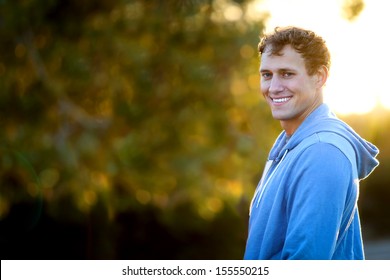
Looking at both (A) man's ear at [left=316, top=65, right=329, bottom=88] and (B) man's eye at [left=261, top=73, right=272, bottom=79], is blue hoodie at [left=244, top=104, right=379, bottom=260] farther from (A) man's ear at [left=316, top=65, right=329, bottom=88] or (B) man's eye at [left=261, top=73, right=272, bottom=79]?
(B) man's eye at [left=261, top=73, right=272, bottom=79]

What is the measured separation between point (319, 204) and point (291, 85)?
451 millimetres

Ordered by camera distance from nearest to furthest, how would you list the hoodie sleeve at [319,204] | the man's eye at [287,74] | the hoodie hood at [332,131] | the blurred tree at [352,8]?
the hoodie sleeve at [319,204] < the hoodie hood at [332,131] < the man's eye at [287,74] < the blurred tree at [352,8]

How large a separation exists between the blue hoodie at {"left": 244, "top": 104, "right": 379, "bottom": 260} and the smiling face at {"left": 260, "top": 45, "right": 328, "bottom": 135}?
52 millimetres

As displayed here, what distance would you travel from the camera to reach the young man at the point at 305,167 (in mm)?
1676

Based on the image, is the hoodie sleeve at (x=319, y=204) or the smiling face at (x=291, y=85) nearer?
the hoodie sleeve at (x=319, y=204)

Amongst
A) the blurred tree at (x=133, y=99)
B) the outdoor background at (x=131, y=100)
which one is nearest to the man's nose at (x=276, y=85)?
the outdoor background at (x=131, y=100)

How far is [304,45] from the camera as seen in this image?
76.4 inches

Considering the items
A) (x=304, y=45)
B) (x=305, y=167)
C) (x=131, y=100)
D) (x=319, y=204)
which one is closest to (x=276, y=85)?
(x=304, y=45)

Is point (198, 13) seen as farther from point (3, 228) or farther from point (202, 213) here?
point (3, 228)

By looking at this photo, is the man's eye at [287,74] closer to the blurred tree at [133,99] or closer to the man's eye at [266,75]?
the man's eye at [266,75]

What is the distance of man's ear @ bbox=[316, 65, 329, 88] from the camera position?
1.98 meters

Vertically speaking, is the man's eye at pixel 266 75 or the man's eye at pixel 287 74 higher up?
the man's eye at pixel 266 75

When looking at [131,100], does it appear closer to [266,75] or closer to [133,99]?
[133,99]
